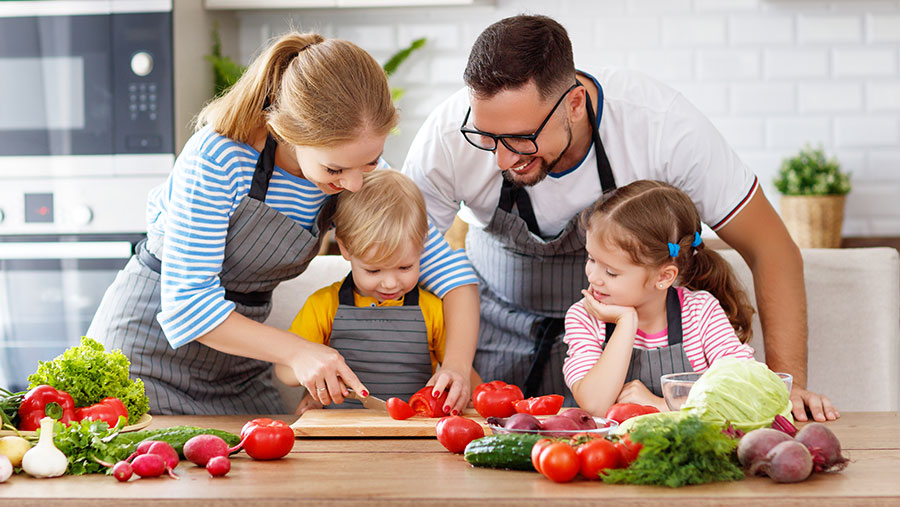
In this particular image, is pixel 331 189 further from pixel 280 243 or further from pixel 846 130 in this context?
pixel 846 130

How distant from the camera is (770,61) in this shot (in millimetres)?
3627

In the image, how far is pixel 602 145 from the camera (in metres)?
2.08

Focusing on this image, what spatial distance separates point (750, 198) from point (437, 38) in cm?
199

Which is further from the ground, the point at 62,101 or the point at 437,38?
the point at 437,38

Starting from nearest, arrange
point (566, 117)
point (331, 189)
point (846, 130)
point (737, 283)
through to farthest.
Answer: point (331, 189)
point (566, 117)
point (737, 283)
point (846, 130)

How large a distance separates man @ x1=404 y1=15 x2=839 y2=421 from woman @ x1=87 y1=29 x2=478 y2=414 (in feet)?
0.73

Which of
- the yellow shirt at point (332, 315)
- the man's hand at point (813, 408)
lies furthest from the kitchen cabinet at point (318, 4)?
the man's hand at point (813, 408)

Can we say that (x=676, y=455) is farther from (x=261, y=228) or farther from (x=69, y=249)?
(x=69, y=249)

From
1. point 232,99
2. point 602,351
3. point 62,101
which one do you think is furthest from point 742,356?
point 62,101

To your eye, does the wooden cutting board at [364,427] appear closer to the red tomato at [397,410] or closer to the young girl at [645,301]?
the red tomato at [397,410]

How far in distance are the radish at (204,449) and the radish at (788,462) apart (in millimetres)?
743

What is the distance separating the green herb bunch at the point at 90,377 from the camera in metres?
1.48

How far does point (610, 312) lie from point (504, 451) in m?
0.72

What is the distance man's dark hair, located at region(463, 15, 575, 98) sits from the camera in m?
1.86
